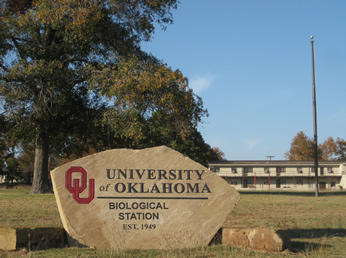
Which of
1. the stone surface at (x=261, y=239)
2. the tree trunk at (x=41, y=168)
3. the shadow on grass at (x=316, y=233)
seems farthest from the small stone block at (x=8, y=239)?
the tree trunk at (x=41, y=168)

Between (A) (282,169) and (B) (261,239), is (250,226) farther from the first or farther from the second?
(A) (282,169)

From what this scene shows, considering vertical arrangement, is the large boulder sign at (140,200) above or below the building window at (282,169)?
below

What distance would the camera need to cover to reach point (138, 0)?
23.5 metres

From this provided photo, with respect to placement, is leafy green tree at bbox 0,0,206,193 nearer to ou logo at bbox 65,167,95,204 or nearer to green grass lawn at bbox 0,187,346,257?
green grass lawn at bbox 0,187,346,257

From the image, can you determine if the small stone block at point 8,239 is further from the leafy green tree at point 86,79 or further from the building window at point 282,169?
the building window at point 282,169

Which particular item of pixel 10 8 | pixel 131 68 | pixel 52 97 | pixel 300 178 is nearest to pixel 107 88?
pixel 131 68

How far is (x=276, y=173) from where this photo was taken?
248ft

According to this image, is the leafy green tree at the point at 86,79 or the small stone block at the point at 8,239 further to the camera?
the leafy green tree at the point at 86,79

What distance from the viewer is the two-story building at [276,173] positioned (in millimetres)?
74938

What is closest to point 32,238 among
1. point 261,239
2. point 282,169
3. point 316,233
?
point 261,239

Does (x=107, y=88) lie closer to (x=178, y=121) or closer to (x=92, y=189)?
(x=178, y=121)

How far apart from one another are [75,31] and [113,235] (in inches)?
633

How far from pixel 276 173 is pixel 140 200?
70.3 m

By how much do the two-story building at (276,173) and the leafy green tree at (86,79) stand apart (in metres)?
51.7
